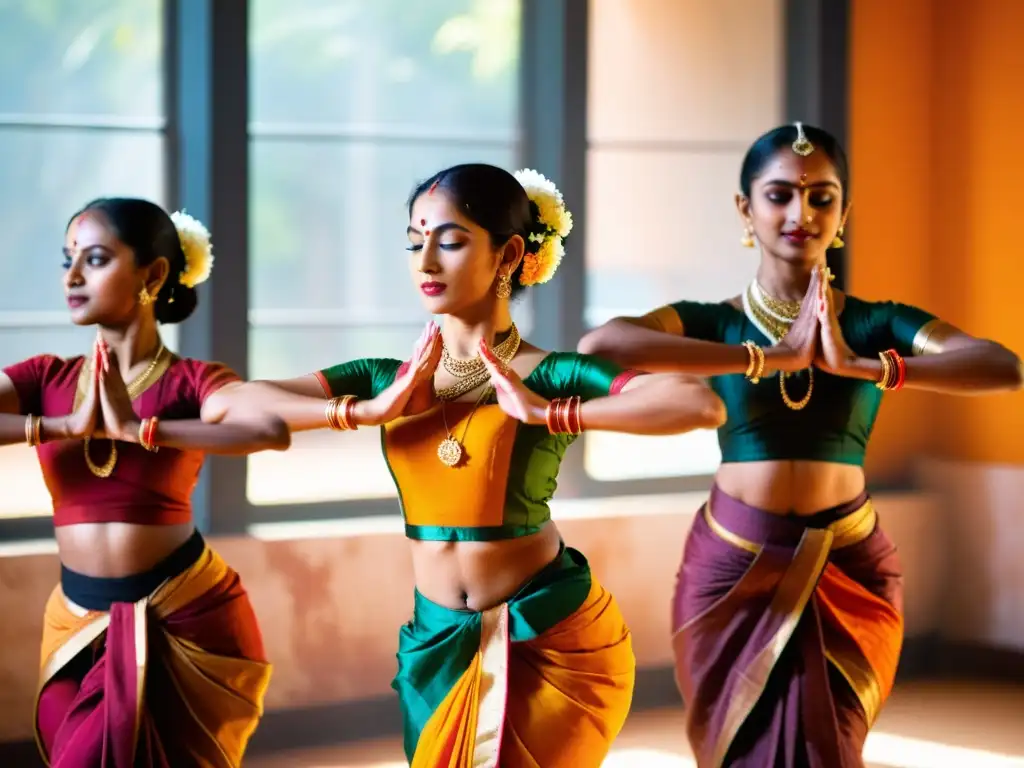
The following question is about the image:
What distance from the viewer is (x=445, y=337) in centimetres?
257

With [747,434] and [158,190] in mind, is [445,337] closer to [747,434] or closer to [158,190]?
[747,434]

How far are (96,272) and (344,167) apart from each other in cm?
170

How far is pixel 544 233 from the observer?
261 cm

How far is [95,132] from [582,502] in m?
1.86

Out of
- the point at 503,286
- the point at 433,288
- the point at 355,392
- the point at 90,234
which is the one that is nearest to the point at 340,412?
the point at 355,392

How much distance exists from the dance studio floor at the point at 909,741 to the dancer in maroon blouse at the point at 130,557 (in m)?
1.17

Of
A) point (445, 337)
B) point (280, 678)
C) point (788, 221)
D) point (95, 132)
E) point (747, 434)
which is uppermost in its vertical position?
point (95, 132)

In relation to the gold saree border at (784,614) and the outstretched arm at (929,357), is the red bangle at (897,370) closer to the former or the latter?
the outstretched arm at (929,357)

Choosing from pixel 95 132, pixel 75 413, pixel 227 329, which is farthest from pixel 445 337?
pixel 95 132

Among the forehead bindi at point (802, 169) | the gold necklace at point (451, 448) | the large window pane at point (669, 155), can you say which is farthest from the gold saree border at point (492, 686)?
the large window pane at point (669, 155)

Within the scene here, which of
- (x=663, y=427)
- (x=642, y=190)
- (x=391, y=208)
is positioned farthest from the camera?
(x=642, y=190)

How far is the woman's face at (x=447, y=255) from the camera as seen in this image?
246 centimetres

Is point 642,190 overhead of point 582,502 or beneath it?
overhead

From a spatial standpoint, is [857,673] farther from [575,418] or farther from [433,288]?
[433,288]
